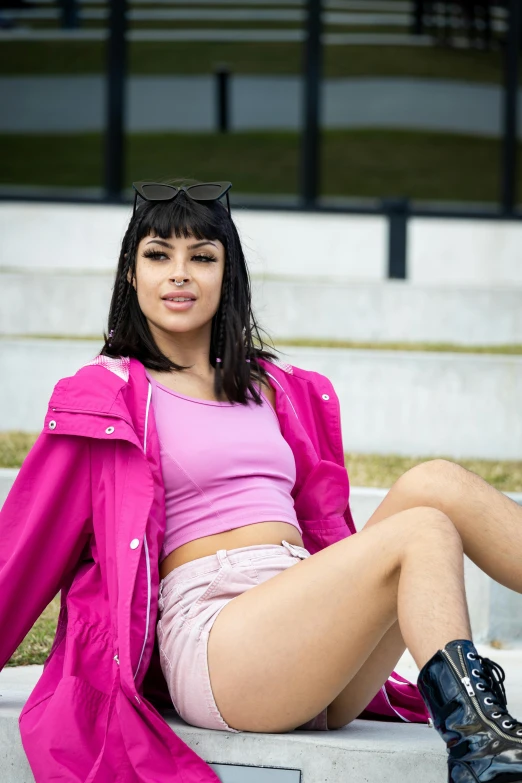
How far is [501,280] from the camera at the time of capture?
10758 mm

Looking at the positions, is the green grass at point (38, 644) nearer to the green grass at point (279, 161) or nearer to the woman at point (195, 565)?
the woman at point (195, 565)

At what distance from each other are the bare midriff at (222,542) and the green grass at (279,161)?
414 inches

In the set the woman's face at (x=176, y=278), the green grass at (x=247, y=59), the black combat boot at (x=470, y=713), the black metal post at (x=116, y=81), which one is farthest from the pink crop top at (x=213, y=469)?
the green grass at (x=247, y=59)

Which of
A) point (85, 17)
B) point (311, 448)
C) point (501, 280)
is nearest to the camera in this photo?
point (311, 448)

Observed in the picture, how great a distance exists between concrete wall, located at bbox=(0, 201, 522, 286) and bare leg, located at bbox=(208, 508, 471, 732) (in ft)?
26.8

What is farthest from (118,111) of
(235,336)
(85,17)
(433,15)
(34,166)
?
(235,336)

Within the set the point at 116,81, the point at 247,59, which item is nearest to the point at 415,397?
the point at 116,81

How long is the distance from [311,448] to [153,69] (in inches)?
401

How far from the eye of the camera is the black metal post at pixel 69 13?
12.0 meters

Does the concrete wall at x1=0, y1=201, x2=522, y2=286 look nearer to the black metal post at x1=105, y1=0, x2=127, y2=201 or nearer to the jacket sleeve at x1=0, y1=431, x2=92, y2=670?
the black metal post at x1=105, y1=0, x2=127, y2=201

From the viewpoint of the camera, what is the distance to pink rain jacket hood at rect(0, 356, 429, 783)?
254cm

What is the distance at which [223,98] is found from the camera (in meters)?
13.4

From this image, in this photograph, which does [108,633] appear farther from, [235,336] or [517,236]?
[517,236]

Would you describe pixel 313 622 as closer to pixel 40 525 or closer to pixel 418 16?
pixel 40 525
